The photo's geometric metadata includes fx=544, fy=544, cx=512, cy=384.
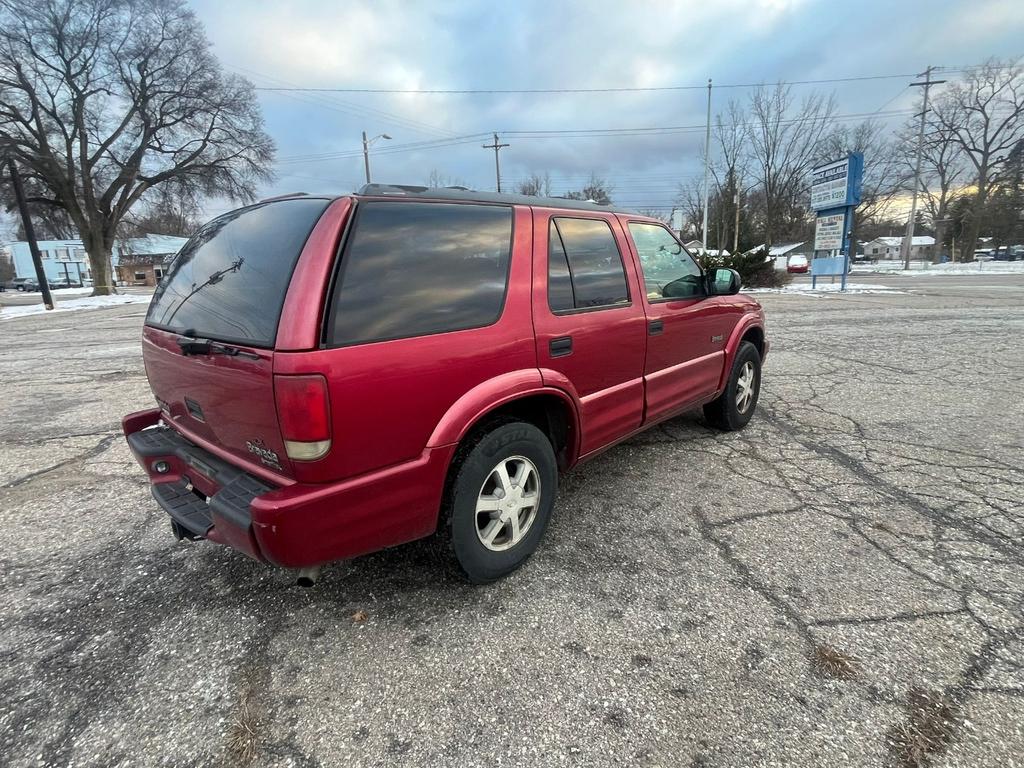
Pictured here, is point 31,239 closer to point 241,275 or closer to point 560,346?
point 241,275

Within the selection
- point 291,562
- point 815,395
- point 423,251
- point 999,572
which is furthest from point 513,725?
point 815,395

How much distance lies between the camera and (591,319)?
9.61ft

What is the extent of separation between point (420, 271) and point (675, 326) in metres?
1.99

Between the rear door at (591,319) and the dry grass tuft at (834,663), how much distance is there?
1.38 m

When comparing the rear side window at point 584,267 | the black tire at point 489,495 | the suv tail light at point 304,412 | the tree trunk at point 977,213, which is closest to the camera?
the suv tail light at point 304,412

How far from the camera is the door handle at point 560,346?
268cm

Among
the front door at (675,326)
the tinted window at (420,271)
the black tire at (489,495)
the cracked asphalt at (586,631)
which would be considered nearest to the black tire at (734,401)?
the front door at (675,326)

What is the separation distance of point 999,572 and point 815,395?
11.1 feet

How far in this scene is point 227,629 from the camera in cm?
234

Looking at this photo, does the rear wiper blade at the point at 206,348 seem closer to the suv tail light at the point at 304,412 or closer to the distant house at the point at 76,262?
the suv tail light at the point at 304,412

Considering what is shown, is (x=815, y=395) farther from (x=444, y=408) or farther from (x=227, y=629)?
(x=227, y=629)

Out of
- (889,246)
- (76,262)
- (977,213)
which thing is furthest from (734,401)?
(889,246)

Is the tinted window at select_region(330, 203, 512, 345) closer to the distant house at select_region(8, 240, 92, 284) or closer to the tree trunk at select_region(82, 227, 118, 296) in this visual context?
the tree trunk at select_region(82, 227, 118, 296)

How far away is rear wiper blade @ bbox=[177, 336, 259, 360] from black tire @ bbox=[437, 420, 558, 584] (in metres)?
0.97
